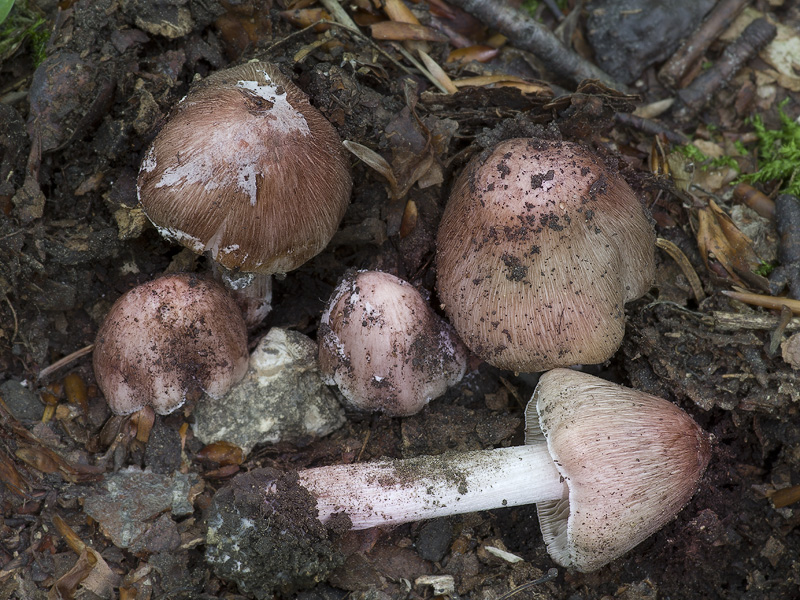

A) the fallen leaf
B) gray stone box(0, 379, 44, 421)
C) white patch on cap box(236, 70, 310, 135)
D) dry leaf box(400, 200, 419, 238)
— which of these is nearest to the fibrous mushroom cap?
the fallen leaf

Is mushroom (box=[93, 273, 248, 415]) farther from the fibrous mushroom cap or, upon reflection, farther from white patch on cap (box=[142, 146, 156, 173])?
the fibrous mushroom cap

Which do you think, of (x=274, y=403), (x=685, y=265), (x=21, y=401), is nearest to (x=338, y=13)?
(x=274, y=403)

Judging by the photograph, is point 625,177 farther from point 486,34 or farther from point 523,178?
point 486,34

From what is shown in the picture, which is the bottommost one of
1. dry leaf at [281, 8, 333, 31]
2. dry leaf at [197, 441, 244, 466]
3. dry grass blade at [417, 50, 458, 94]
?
dry leaf at [197, 441, 244, 466]

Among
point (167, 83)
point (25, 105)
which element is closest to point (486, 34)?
point (167, 83)

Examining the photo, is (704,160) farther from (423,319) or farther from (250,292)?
(250,292)

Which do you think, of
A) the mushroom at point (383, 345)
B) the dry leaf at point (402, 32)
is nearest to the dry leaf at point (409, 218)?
the mushroom at point (383, 345)
